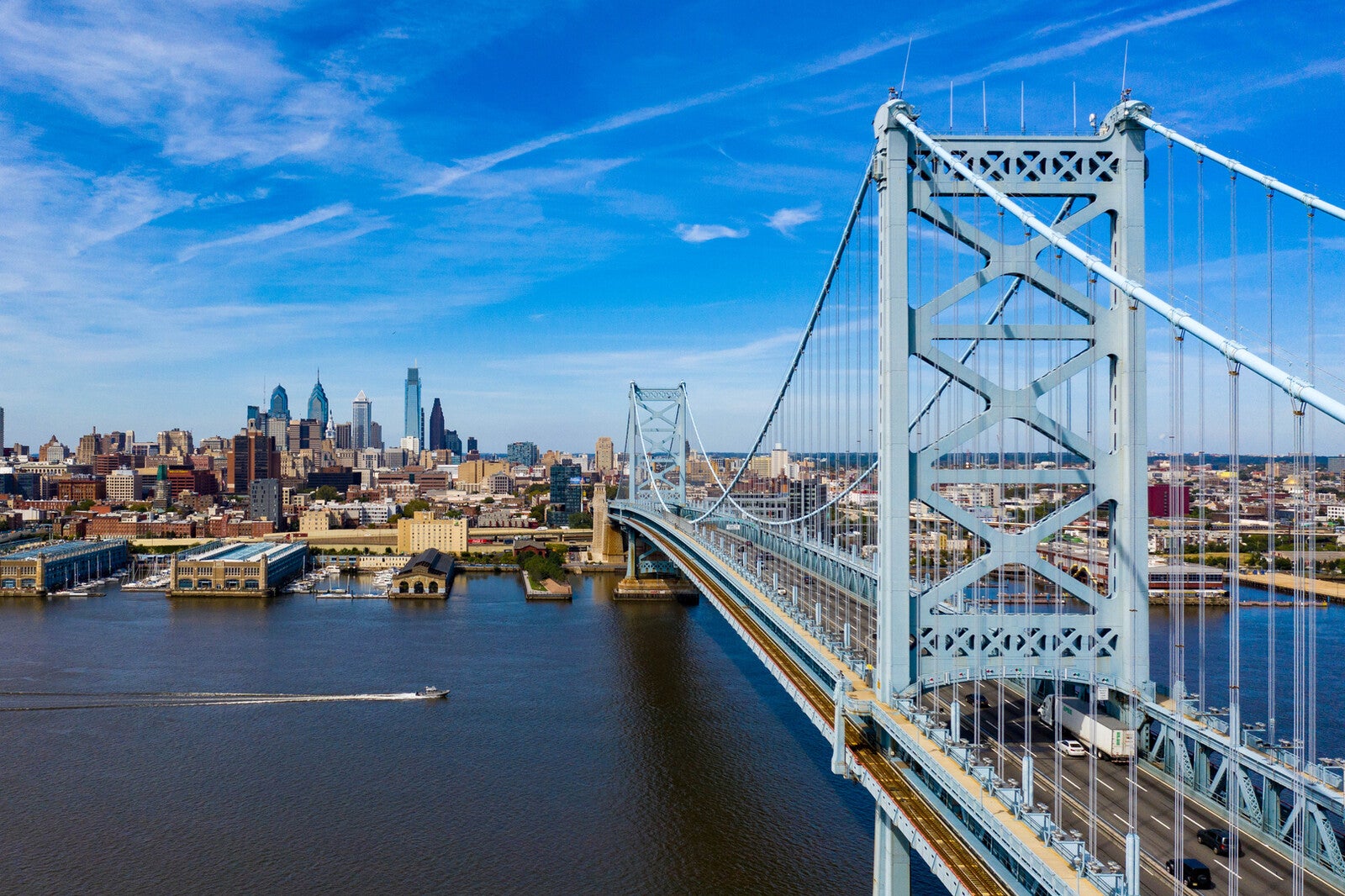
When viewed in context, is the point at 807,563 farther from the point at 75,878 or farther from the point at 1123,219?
the point at 75,878

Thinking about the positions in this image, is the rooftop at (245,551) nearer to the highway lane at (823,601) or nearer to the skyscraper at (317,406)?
the highway lane at (823,601)

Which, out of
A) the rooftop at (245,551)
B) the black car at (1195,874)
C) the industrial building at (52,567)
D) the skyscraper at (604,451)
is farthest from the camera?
the skyscraper at (604,451)

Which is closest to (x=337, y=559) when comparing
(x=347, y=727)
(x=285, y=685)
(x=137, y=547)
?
(x=137, y=547)

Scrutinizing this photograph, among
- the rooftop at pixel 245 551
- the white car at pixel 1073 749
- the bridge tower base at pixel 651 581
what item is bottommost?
the bridge tower base at pixel 651 581

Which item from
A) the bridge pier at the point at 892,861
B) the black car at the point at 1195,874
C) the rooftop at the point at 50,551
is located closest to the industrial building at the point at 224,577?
the rooftop at the point at 50,551

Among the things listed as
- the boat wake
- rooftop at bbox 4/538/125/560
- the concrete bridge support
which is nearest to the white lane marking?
the boat wake

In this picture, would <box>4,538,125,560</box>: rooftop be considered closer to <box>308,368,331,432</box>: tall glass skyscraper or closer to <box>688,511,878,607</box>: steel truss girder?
<box>688,511,878,607</box>: steel truss girder

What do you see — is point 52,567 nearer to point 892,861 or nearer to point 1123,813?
point 892,861
